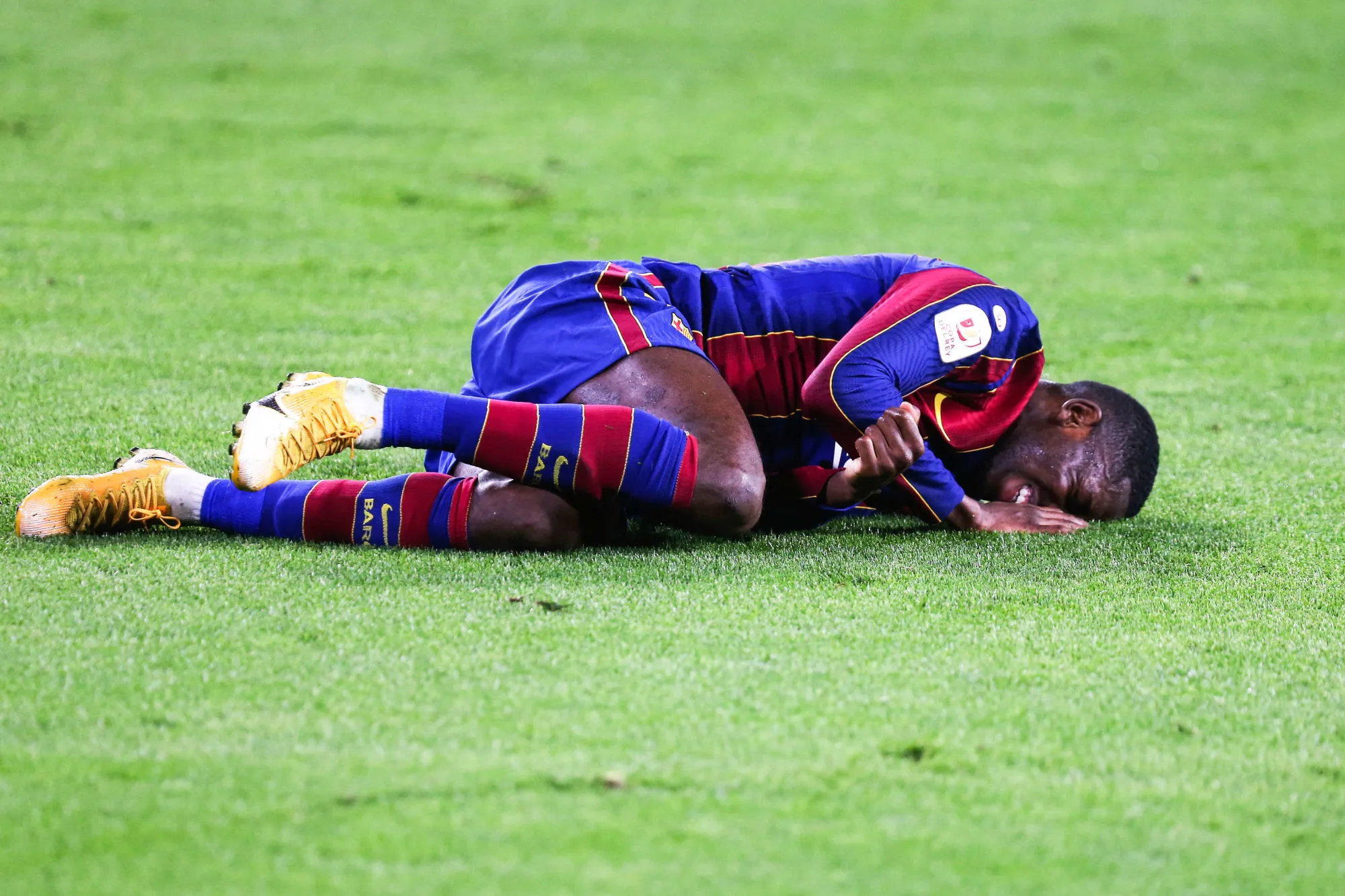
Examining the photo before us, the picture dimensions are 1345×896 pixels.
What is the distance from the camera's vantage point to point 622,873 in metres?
1.68

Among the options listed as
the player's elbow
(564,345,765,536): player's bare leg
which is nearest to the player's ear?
the player's elbow

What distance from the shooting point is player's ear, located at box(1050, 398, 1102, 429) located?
3.40 m

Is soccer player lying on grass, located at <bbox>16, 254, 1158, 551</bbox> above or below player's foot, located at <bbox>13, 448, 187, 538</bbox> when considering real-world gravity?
above

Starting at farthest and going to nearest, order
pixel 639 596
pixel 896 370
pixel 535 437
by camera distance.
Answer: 1. pixel 896 370
2. pixel 535 437
3. pixel 639 596

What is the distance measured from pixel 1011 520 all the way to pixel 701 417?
82 cm

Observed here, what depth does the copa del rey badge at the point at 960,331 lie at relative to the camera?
3135mm

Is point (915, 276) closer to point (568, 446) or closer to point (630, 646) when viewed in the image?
point (568, 446)

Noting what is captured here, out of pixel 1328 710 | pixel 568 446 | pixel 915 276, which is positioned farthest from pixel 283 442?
pixel 1328 710

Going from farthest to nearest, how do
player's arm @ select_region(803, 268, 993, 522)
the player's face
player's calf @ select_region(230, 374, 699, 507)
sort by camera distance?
1. the player's face
2. player's arm @ select_region(803, 268, 993, 522)
3. player's calf @ select_region(230, 374, 699, 507)

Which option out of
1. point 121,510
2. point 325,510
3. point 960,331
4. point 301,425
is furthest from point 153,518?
point 960,331

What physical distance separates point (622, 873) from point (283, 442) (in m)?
1.29

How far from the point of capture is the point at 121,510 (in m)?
2.95

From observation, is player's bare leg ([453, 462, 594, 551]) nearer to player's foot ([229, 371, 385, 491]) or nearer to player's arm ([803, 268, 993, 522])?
player's foot ([229, 371, 385, 491])

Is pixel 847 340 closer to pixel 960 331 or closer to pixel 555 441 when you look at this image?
pixel 960 331
